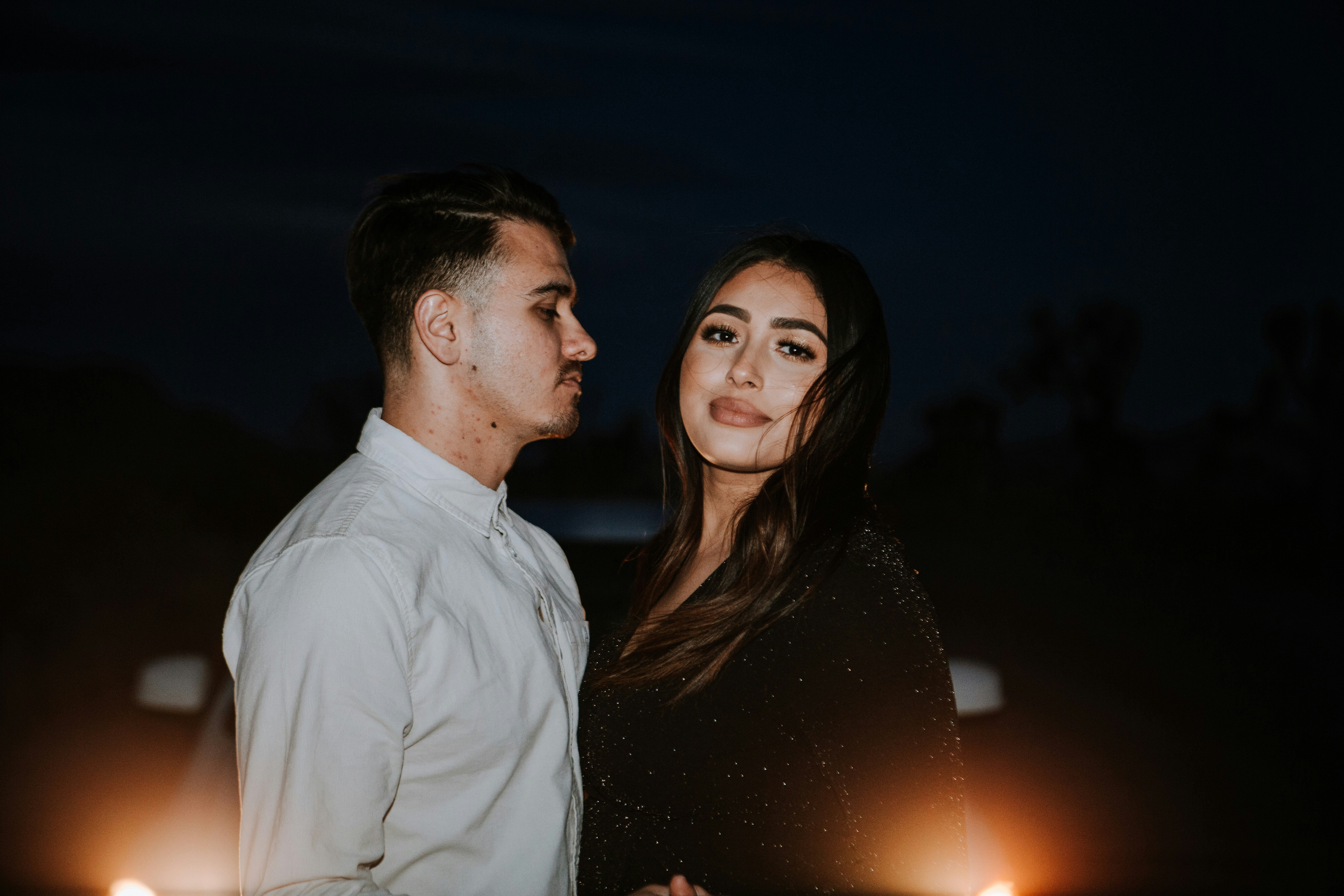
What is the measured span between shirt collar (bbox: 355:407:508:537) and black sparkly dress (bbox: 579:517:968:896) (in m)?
0.57

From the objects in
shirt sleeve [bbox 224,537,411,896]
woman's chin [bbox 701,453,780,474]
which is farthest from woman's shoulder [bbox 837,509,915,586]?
shirt sleeve [bbox 224,537,411,896]

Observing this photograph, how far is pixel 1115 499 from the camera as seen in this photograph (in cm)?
1773

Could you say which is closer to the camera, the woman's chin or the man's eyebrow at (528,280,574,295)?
the man's eyebrow at (528,280,574,295)

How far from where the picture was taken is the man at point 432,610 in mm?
1369

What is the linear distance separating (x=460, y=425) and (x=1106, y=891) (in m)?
3.87

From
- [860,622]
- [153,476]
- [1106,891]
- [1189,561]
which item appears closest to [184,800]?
[860,622]

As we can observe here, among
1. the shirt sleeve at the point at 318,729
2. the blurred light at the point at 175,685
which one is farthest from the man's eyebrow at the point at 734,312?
the blurred light at the point at 175,685

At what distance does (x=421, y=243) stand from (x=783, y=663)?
1333 mm

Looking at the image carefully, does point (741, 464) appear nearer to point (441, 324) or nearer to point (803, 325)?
point (803, 325)

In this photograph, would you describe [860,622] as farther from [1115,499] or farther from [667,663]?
[1115,499]

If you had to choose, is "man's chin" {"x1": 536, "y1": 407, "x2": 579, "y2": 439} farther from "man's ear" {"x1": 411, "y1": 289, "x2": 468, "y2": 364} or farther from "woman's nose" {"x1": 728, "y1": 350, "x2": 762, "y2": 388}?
"woman's nose" {"x1": 728, "y1": 350, "x2": 762, "y2": 388}

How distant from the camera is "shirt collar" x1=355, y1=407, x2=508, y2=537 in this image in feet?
5.93

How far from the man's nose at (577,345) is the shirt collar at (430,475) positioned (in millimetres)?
421

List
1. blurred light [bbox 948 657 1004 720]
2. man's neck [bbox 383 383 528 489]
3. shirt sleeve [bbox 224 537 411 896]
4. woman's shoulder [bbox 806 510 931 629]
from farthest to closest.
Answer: blurred light [bbox 948 657 1004 720]
man's neck [bbox 383 383 528 489]
woman's shoulder [bbox 806 510 931 629]
shirt sleeve [bbox 224 537 411 896]
